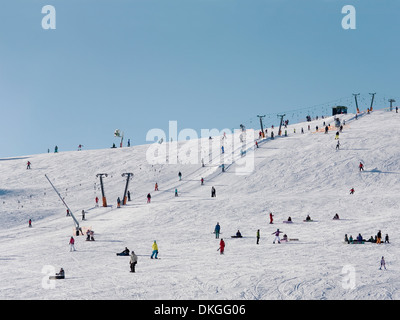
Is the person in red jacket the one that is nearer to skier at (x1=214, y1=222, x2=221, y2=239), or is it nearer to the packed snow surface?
the packed snow surface

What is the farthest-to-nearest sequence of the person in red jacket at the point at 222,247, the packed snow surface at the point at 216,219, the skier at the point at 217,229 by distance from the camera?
the skier at the point at 217,229 < the person in red jacket at the point at 222,247 < the packed snow surface at the point at 216,219

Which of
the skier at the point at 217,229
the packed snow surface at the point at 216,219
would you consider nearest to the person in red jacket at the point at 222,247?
the packed snow surface at the point at 216,219

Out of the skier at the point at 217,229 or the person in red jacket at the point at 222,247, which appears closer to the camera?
the person in red jacket at the point at 222,247

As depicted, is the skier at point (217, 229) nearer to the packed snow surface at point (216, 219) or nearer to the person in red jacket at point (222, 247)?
the packed snow surface at point (216, 219)

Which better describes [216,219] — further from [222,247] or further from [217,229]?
[222,247]

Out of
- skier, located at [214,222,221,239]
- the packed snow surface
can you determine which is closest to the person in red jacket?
the packed snow surface

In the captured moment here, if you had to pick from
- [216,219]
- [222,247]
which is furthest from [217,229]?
[216,219]

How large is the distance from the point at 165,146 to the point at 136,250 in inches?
1618

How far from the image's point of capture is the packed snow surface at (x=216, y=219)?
838 inches

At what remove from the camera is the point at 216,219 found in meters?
A: 37.8

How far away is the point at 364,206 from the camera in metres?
38.1

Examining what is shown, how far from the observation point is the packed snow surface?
21297 mm

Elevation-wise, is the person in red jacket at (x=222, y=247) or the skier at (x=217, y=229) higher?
the skier at (x=217, y=229)
